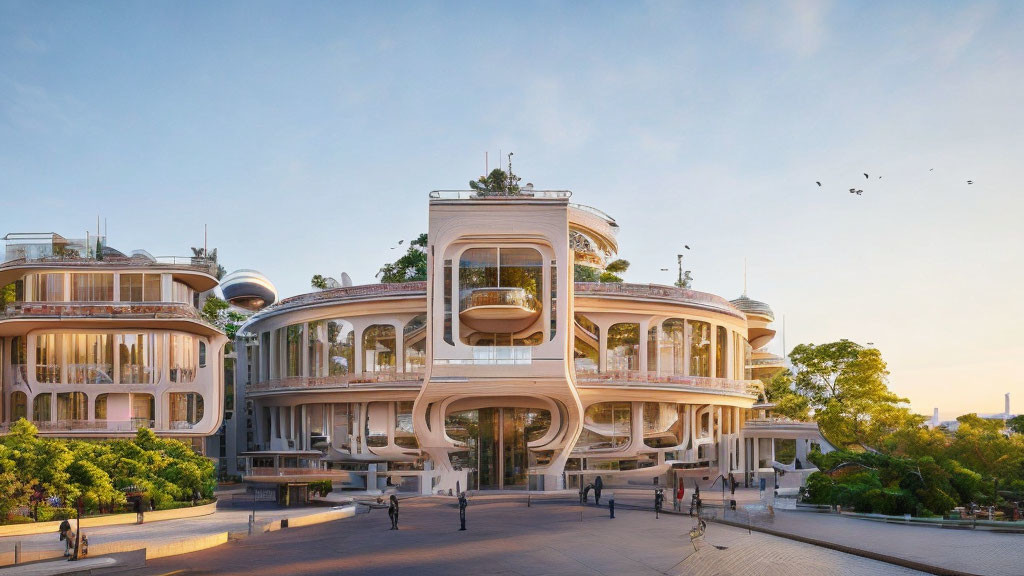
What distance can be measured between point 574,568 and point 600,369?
1295 inches

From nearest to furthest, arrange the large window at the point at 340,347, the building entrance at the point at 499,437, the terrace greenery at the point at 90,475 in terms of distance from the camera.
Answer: the terrace greenery at the point at 90,475
the building entrance at the point at 499,437
the large window at the point at 340,347

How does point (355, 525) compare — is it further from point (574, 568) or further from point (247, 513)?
point (574, 568)

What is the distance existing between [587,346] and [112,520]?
33039mm

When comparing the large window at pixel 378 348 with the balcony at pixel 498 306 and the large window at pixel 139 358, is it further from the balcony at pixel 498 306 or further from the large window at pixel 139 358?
the large window at pixel 139 358

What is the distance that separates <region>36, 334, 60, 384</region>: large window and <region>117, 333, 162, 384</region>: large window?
11.2 ft

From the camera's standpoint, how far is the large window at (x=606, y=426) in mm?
57156

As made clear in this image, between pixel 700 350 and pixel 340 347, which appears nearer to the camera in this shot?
pixel 340 347

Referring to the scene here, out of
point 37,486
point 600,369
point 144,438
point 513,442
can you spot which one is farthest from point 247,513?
point 600,369

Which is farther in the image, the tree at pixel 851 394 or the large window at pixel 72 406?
the tree at pixel 851 394

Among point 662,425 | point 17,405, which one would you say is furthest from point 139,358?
point 662,425

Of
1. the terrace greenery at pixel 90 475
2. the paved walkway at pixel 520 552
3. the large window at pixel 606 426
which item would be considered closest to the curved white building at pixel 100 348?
the terrace greenery at pixel 90 475

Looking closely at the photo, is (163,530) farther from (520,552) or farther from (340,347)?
(340,347)

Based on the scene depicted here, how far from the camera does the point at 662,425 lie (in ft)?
192

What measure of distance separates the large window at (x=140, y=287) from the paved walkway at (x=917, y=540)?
32.4 meters
